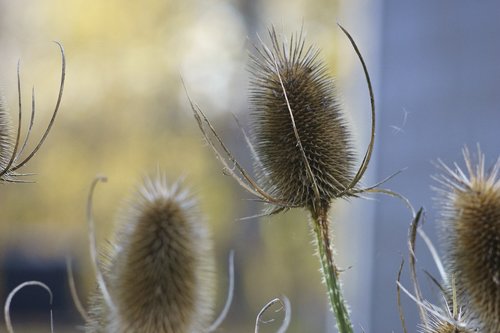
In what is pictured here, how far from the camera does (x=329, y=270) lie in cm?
126

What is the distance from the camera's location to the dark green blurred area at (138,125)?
387 inches

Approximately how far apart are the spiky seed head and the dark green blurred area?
27.2ft

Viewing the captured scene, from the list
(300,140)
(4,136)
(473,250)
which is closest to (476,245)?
(473,250)

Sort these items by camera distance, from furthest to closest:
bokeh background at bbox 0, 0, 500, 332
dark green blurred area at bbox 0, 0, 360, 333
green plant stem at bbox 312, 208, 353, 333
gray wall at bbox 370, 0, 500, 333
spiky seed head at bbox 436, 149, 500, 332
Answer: dark green blurred area at bbox 0, 0, 360, 333 < bokeh background at bbox 0, 0, 500, 332 < gray wall at bbox 370, 0, 500, 333 < green plant stem at bbox 312, 208, 353, 333 < spiky seed head at bbox 436, 149, 500, 332

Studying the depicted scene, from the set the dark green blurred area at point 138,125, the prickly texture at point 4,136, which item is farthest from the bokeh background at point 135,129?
the prickly texture at point 4,136

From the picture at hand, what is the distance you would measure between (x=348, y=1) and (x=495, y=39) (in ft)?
5.92

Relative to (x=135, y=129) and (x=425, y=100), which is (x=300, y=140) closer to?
(x=425, y=100)

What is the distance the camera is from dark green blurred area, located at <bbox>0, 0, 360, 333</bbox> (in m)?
9.82

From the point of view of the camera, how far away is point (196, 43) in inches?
440

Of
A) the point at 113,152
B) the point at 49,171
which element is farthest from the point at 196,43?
the point at 49,171

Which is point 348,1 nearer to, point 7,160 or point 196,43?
point 196,43

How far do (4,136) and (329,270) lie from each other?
503mm

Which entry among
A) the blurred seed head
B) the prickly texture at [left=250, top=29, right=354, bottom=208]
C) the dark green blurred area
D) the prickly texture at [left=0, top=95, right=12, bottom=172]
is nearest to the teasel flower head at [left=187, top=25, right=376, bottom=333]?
the prickly texture at [left=250, top=29, right=354, bottom=208]

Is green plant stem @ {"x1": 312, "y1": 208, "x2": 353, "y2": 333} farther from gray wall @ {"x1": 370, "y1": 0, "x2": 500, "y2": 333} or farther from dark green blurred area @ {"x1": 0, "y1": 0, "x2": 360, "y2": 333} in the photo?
dark green blurred area @ {"x1": 0, "y1": 0, "x2": 360, "y2": 333}
